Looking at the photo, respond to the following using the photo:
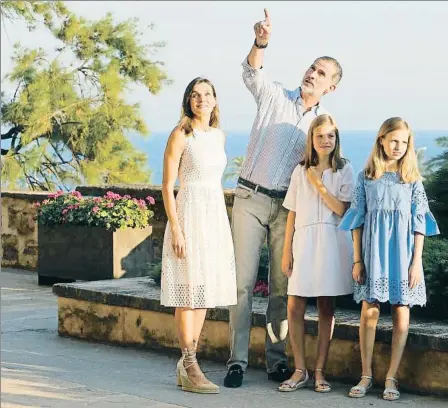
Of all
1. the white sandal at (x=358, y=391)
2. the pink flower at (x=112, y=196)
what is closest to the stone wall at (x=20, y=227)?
the pink flower at (x=112, y=196)

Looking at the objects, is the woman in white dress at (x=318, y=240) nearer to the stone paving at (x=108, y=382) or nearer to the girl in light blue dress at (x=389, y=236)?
the girl in light blue dress at (x=389, y=236)

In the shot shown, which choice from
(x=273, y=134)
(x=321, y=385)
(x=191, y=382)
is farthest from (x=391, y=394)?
(x=273, y=134)

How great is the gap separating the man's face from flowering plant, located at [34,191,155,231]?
14.3ft

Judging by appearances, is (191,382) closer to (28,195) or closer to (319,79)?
(319,79)

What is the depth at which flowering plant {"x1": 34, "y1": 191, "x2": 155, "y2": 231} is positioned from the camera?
32.7ft

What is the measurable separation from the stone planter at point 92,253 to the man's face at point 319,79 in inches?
170

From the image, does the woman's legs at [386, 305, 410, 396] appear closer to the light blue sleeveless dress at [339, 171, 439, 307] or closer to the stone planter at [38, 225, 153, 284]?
the light blue sleeveless dress at [339, 171, 439, 307]

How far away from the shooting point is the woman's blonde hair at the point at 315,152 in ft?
18.5

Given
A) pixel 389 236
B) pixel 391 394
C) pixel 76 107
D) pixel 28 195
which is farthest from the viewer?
pixel 76 107

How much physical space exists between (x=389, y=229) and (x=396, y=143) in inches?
Answer: 16.8

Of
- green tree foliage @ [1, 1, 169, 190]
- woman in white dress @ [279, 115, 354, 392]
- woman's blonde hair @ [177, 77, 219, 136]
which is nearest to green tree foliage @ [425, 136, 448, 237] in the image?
woman in white dress @ [279, 115, 354, 392]

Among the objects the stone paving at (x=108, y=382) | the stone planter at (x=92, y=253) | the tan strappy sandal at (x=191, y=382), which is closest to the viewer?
the stone paving at (x=108, y=382)

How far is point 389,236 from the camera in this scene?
5426mm

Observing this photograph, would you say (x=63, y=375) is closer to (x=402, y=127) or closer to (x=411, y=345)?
(x=411, y=345)
